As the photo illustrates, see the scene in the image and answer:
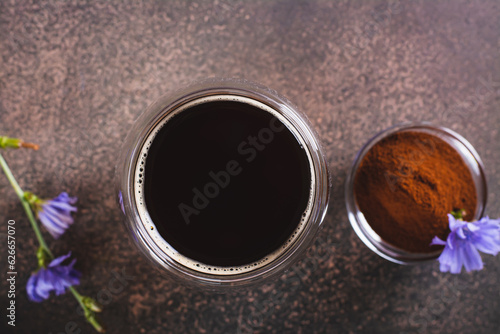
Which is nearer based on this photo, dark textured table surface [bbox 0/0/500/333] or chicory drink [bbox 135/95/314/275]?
chicory drink [bbox 135/95/314/275]

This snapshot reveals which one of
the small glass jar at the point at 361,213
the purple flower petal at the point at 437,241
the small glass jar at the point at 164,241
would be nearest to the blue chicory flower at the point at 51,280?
the small glass jar at the point at 164,241

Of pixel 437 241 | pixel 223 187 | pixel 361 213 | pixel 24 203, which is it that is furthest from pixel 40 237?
pixel 437 241

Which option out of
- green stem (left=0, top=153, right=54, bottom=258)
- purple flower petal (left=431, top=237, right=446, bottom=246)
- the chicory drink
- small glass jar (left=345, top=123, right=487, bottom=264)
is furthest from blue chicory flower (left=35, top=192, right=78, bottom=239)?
purple flower petal (left=431, top=237, right=446, bottom=246)

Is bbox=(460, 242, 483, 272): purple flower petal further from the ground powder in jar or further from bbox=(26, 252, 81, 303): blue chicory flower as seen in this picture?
bbox=(26, 252, 81, 303): blue chicory flower

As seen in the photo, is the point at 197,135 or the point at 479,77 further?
the point at 479,77

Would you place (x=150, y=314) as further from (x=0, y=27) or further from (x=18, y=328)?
(x=0, y=27)

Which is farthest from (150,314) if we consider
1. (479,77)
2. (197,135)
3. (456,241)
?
(479,77)

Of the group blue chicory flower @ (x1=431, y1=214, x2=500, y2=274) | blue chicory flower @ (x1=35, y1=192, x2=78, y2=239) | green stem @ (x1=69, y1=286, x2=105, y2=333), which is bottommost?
green stem @ (x1=69, y1=286, x2=105, y2=333)
